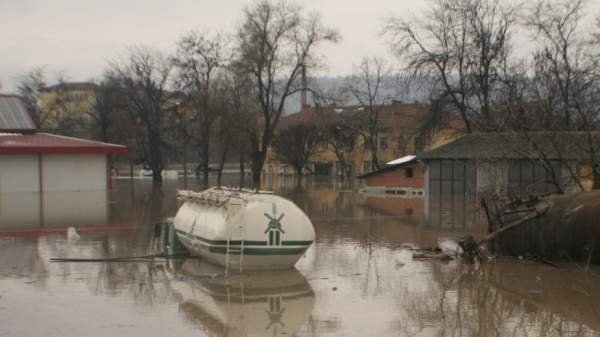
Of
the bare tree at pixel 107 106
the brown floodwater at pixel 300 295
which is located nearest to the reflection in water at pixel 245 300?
the brown floodwater at pixel 300 295

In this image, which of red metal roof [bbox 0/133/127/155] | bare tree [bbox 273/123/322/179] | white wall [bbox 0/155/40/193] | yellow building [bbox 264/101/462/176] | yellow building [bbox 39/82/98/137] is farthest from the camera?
bare tree [bbox 273/123/322/179]

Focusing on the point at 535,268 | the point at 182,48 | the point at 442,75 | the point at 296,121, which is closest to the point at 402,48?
the point at 442,75

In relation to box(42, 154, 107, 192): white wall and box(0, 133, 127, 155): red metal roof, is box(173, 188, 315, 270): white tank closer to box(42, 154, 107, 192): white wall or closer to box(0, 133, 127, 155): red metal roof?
box(0, 133, 127, 155): red metal roof

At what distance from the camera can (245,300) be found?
12.9 m

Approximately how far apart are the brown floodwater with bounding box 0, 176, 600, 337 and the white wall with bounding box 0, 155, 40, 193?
845 inches

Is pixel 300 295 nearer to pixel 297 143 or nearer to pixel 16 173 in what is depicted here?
pixel 16 173

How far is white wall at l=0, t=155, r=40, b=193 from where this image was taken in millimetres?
41531

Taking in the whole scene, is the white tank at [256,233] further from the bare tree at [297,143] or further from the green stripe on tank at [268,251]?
the bare tree at [297,143]

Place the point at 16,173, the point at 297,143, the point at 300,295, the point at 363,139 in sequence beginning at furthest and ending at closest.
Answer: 1. the point at 363,139
2. the point at 297,143
3. the point at 16,173
4. the point at 300,295

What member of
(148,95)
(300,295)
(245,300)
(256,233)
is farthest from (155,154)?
(245,300)

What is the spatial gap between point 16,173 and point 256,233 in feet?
99.2

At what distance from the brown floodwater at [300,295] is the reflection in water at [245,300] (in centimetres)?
A: 2

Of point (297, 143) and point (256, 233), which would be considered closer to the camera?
point (256, 233)

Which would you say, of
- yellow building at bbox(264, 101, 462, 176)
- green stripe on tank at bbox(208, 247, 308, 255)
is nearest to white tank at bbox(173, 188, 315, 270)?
green stripe on tank at bbox(208, 247, 308, 255)
